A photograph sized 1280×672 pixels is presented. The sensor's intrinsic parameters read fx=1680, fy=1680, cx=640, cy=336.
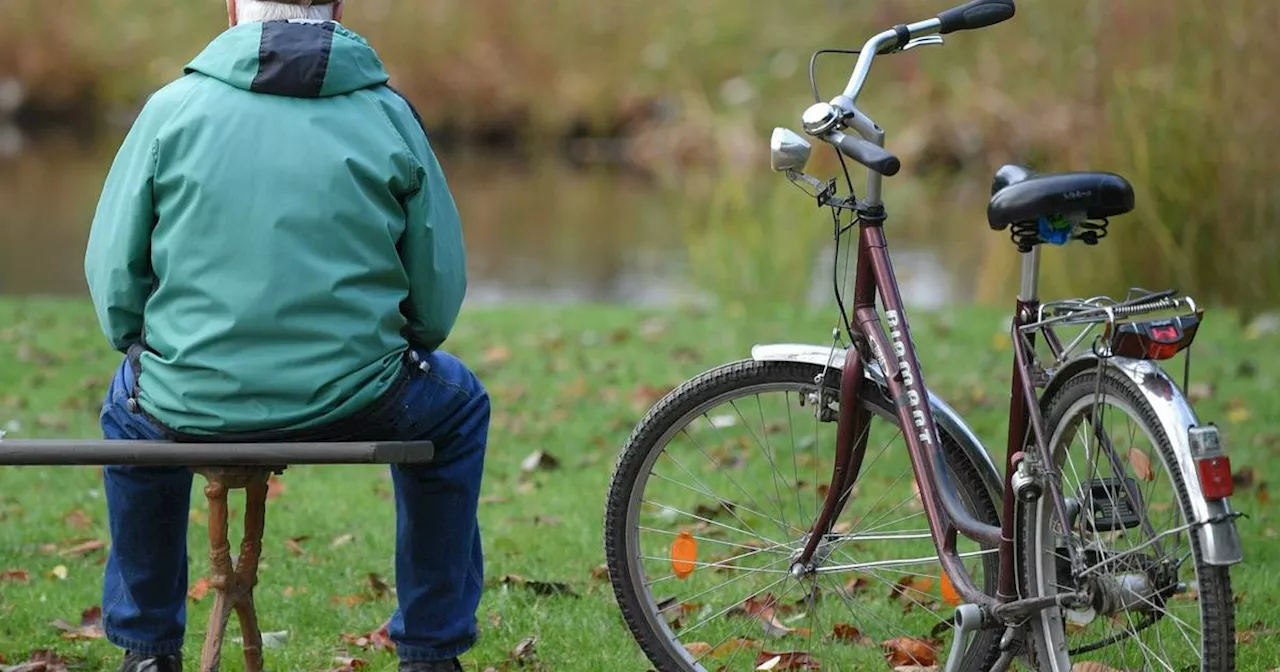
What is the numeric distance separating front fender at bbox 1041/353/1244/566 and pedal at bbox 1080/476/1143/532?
0.27m

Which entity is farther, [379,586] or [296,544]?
[296,544]

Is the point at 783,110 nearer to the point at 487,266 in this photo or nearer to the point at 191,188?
the point at 487,266

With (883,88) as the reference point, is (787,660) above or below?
below

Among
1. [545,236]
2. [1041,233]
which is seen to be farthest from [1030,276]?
[545,236]

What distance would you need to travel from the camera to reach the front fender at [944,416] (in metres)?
3.24

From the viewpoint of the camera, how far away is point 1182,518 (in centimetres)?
276

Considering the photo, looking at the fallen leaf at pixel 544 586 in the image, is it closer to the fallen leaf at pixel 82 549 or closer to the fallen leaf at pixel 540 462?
the fallen leaf at pixel 82 549

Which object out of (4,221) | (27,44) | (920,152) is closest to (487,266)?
(4,221)

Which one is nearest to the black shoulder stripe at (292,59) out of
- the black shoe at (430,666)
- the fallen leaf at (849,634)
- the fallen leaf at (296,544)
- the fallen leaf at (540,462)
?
the black shoe at (430,666)

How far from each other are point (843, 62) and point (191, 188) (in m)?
21.4

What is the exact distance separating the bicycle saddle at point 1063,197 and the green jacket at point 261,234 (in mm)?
1086

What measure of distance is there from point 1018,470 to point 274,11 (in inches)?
64.2

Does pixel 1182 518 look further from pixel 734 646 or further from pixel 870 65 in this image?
pixel 734 646

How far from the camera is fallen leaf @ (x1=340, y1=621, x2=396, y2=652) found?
12.9ft
